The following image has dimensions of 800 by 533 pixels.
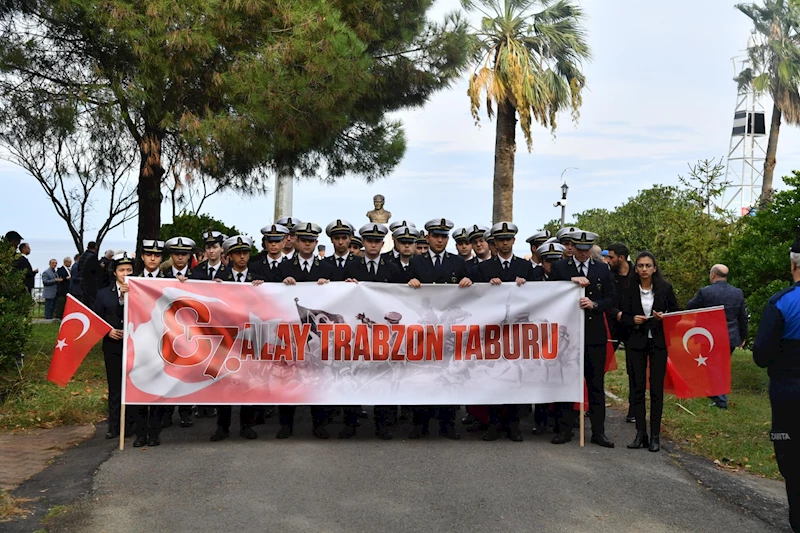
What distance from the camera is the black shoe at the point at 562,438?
8.40 m

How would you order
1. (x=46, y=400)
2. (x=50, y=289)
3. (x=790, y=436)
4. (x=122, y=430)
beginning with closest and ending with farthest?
(x=790, y=436) < (x=122, y=430) < (x=46, y=400) < (x=50, y=289)

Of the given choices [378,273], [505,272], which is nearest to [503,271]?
[505,272]

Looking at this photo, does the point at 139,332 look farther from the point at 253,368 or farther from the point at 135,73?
the point at 135,73

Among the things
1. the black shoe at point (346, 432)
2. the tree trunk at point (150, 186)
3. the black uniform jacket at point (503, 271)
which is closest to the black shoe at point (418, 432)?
the black shoe at point (346, 432)

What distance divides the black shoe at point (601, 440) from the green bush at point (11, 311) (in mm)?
6419

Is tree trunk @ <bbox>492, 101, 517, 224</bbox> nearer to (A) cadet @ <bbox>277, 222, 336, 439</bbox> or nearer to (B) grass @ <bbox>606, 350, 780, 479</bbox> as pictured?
(B) grass @ <bbox>606, 350, 780, 479</bbox>

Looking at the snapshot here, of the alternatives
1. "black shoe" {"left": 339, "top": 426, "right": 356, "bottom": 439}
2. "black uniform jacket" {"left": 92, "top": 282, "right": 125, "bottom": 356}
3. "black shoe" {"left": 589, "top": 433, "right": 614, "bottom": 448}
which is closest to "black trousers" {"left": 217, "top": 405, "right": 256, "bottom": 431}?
"black shoe" {"left": 339, "top": 426, "right": 356, "bottom": 439}

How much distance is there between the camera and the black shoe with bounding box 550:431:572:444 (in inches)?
331

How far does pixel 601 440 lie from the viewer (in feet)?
27.4

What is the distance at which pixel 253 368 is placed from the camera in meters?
8.34

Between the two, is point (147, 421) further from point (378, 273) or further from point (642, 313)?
point (642, 313)

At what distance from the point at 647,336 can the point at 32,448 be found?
19.0 ft

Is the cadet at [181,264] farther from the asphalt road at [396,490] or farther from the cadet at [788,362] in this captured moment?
the cadet at [788,362]

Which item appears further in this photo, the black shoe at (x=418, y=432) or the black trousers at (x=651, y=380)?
the black shoe at (x=418, y=432)
